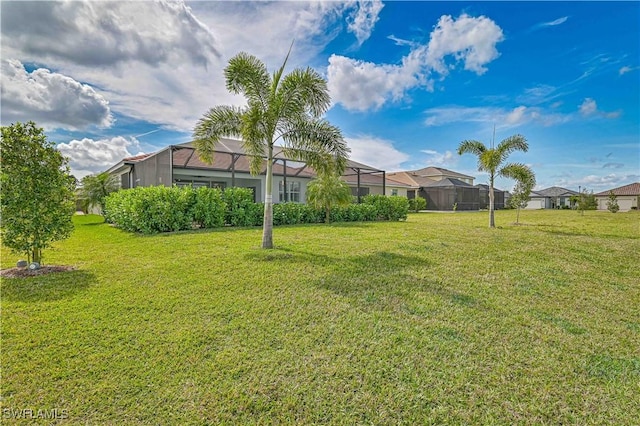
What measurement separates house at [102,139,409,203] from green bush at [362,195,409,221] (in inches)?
39.1

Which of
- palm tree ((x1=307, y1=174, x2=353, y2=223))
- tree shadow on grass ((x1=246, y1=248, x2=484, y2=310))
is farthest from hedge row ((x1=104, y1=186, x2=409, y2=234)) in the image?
tree shadow on grass ((x1=246, y1=248, x2=484, y2=310))

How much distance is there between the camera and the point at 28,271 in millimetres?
5977

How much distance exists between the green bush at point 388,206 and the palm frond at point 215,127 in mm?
11393

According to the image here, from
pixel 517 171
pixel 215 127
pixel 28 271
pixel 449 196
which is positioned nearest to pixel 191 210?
pixel 215 127

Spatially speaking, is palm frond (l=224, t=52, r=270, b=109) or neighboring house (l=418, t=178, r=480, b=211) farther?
neighboring house (l=418, t=178, r=480, b=211)

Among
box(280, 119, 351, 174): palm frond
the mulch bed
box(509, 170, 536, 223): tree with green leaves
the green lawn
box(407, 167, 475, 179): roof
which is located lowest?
the green lawn

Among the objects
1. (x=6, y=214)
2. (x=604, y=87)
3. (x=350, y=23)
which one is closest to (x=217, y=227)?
(x=6, y=214)

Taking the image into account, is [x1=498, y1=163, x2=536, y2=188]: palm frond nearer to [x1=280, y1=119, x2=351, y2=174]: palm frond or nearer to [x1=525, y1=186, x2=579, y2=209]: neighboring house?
[x1=280, y1=119, x2=351, y2=174]: palm frond

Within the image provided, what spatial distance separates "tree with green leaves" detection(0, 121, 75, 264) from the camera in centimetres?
568

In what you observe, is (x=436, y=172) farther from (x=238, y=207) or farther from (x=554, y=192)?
(x=238, y=207)

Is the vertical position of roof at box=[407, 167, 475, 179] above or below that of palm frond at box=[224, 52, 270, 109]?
above

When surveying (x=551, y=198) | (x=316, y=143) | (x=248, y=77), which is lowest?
(x=551, y=198)

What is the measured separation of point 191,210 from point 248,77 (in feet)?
19.2

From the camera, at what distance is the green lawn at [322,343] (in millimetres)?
2504
